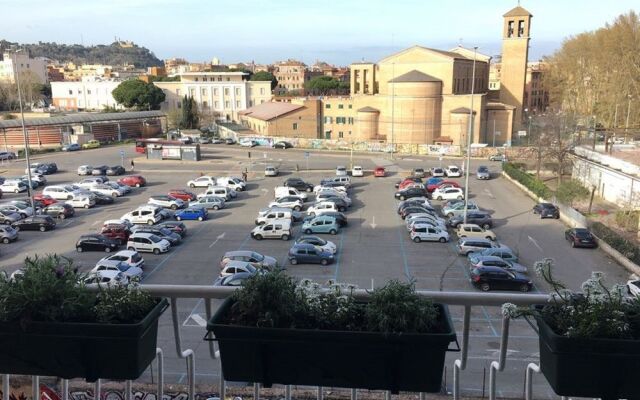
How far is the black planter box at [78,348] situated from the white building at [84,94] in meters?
75.8

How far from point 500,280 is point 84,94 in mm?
74118

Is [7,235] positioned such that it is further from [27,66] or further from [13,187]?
[27,66]

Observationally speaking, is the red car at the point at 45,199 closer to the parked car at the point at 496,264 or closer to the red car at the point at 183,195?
the red car at the point at 183,195

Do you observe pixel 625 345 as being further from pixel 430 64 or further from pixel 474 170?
pixel 430 64

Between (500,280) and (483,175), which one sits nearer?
(500,280)

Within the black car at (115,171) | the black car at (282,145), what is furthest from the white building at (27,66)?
the black car at (115,171)

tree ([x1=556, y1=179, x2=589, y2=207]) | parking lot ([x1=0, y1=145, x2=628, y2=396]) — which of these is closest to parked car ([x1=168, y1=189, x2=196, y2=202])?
parking lot ([x1=0, y1=145, x2=628, y2=396])

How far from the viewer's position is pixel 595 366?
6.84ft

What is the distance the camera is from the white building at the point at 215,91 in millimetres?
70625

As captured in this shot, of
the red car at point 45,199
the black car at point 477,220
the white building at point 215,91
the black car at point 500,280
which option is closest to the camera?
the black car at point 500,280

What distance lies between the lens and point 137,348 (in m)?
2.34

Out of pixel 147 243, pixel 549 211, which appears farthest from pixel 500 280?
pixel 147 243

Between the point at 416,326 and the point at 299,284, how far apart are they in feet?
1.91

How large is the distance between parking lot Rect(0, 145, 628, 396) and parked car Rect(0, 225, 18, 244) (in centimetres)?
24
